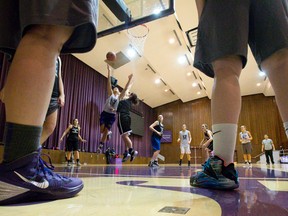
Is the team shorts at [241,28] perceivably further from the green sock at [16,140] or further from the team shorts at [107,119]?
the team shorts at [107,119]

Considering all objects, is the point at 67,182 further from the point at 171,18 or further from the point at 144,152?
the point at 144,152

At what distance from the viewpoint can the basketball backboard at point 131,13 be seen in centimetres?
402

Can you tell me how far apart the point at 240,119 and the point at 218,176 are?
1511 centimetres

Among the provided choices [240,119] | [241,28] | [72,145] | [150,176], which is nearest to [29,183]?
[241,28]

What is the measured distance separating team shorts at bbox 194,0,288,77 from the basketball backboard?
3001 mm

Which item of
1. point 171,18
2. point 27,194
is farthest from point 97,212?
point 171,18

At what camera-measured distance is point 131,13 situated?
4141 mm

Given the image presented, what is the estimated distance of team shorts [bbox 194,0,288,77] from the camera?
1.11m

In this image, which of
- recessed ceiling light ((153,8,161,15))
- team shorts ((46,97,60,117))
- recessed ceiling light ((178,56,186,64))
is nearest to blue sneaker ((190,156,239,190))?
team shorts ((46,97,60,117))

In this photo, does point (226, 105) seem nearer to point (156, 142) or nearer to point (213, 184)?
point (213, 184)

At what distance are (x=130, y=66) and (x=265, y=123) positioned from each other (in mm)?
9543

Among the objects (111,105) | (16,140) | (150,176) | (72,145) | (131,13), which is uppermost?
(131,13)

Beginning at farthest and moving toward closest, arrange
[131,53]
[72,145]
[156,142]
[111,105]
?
[131,53] → [72,145] → [156,142] → [111,105]

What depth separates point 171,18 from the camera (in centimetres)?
752
